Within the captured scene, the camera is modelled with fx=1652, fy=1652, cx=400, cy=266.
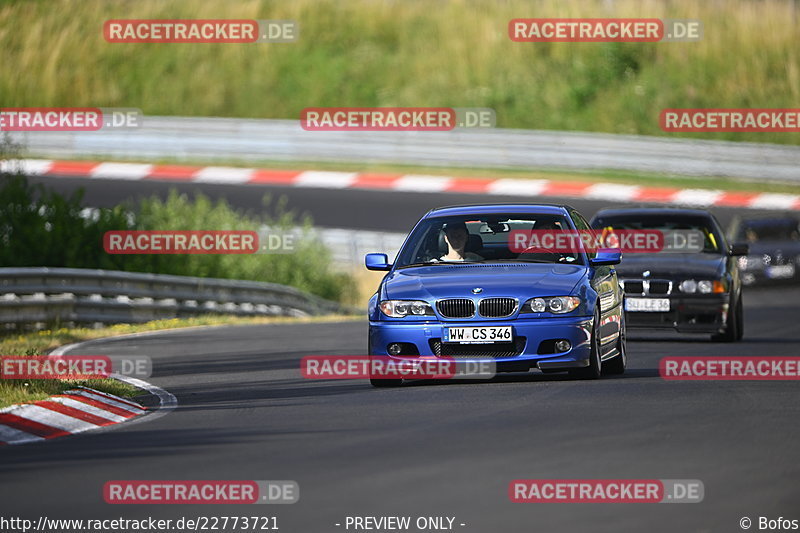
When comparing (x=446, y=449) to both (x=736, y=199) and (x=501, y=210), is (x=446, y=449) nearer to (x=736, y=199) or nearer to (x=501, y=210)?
(x=501, y=210)

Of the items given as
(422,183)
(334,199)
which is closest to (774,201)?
(422,183)

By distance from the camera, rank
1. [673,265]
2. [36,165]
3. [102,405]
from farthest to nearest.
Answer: [36,165]
[673,265]
[102,405]

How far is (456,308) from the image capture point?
12844 millimetres

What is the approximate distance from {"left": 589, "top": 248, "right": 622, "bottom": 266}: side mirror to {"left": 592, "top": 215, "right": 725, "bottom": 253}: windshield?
522cm

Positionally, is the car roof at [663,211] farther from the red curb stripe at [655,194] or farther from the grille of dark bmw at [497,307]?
the red curb stripe at [655,194]

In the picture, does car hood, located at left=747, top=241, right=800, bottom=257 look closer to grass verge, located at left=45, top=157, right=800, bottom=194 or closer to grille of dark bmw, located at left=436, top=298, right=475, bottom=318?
grass verge, located at left=45, top=157, right=800, bottom=194

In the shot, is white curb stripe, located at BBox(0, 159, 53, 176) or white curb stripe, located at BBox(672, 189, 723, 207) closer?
white curb stripe, located at BBox(672, 189, 723, 207)

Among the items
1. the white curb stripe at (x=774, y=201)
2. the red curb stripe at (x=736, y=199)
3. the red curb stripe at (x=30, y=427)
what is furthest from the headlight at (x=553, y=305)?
the white curb stripe at (x=774, y=201)

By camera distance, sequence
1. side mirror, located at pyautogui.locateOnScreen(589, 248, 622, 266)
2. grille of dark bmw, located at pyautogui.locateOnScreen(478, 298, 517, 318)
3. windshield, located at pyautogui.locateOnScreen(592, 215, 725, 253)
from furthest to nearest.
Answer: windshield, located at pyautogui.locateOnScreen(592, 215, 725, 253), side mirror, located at pyautogui.locateOnScreen(589, 248, 622, 266), grille of dark bmw, located at pyautogui.locateOnScreen(478, 298, 517, 318)

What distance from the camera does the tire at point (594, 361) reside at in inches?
515

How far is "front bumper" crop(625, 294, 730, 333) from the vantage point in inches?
711

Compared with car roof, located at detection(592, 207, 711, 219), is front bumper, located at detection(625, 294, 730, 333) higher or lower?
lower

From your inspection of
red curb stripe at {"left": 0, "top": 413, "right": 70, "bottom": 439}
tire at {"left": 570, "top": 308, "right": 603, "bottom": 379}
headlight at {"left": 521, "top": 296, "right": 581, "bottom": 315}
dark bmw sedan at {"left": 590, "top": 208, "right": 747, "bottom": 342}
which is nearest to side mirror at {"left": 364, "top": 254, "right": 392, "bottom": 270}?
headlight at {"left": 521, "top": 296, "right": 581, "bottom": 315}

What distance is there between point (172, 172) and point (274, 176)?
261cm
